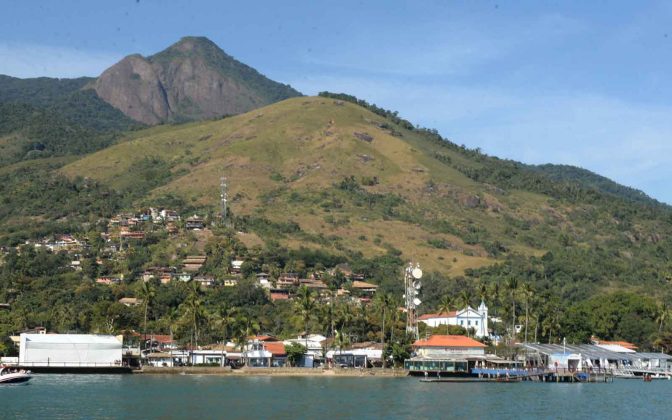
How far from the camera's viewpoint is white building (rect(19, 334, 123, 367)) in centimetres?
14038

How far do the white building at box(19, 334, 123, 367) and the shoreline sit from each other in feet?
15.5

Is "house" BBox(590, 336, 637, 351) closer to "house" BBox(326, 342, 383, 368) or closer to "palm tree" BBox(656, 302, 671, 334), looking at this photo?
"palm tree" BBox(656, 302, 671, 334)

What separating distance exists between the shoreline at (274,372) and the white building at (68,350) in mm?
4724

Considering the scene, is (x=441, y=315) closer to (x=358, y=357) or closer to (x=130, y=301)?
(x=358, y=357)

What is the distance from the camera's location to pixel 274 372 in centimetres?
14400

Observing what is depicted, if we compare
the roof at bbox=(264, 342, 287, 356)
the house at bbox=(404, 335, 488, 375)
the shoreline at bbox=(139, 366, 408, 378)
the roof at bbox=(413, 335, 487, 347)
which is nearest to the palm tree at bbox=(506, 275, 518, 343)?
the house at bbox=(404, 335, 488, 375)

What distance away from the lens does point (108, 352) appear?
143m

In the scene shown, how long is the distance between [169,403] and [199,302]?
A: 61555 mm

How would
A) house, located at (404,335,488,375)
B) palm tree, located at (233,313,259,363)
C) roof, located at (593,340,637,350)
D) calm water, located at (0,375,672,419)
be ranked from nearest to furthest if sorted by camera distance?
calm water, located at (0,375,672,419), house, located at (404,335,488,375), palm tree, located at (233,313,259,363), roof, located at (593,340,637,350)

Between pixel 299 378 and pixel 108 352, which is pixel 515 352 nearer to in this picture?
pixel 299 378

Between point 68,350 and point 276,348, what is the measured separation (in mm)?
29278

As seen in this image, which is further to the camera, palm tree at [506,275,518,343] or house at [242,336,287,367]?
palm tree at [506,275,518,343]

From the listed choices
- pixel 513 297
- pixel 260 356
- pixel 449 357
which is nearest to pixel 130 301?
pixel 260 356

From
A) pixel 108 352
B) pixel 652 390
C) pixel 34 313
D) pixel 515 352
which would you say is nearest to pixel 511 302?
pixel 515 352
